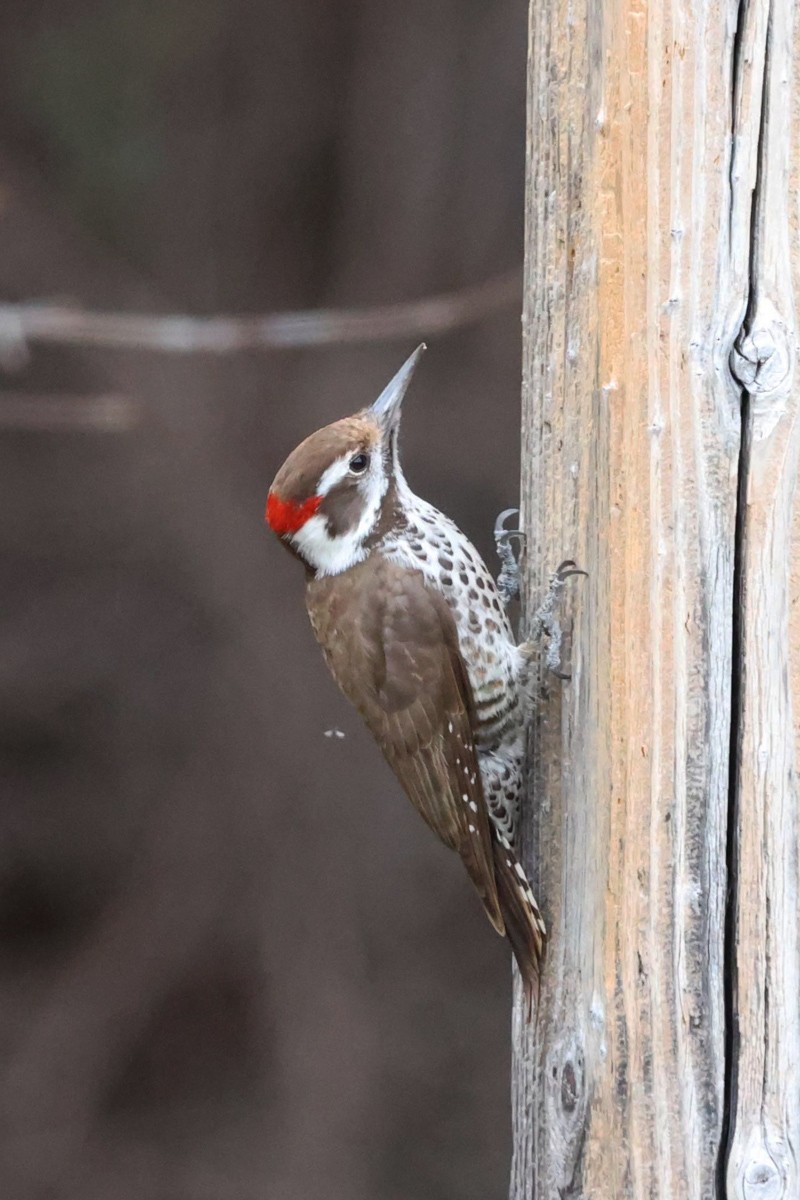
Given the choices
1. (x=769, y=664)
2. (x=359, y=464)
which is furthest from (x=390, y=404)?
(x=769, y=664)

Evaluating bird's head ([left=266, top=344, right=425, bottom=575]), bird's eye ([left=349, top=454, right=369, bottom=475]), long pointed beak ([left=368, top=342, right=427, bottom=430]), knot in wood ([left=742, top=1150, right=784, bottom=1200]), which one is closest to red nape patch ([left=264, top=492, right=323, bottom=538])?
bird's head ([left=266, top=344, right=425, bottom=575])

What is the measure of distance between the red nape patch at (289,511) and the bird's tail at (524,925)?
2.71ft

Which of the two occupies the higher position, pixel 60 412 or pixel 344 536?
pixel 60 412

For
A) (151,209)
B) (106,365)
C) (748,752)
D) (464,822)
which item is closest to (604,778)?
(748,752)

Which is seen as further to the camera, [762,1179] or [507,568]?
[507,568]

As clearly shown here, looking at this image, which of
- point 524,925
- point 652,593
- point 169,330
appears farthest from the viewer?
point 169,330

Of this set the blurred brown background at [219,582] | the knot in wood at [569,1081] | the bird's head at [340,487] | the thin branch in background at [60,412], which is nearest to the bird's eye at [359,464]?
the bird's head at [340,487]

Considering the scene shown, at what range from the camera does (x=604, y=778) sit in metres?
2.05

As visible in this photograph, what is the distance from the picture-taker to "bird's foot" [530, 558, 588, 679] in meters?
2.26

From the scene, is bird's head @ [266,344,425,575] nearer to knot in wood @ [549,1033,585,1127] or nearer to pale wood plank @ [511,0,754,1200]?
pale wood plank @ [511,0,754,1200]

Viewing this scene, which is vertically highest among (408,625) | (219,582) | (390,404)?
(219,582)

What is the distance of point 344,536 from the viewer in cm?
299

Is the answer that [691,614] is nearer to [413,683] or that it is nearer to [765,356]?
[765,356]

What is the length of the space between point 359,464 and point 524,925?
1.06 meters
